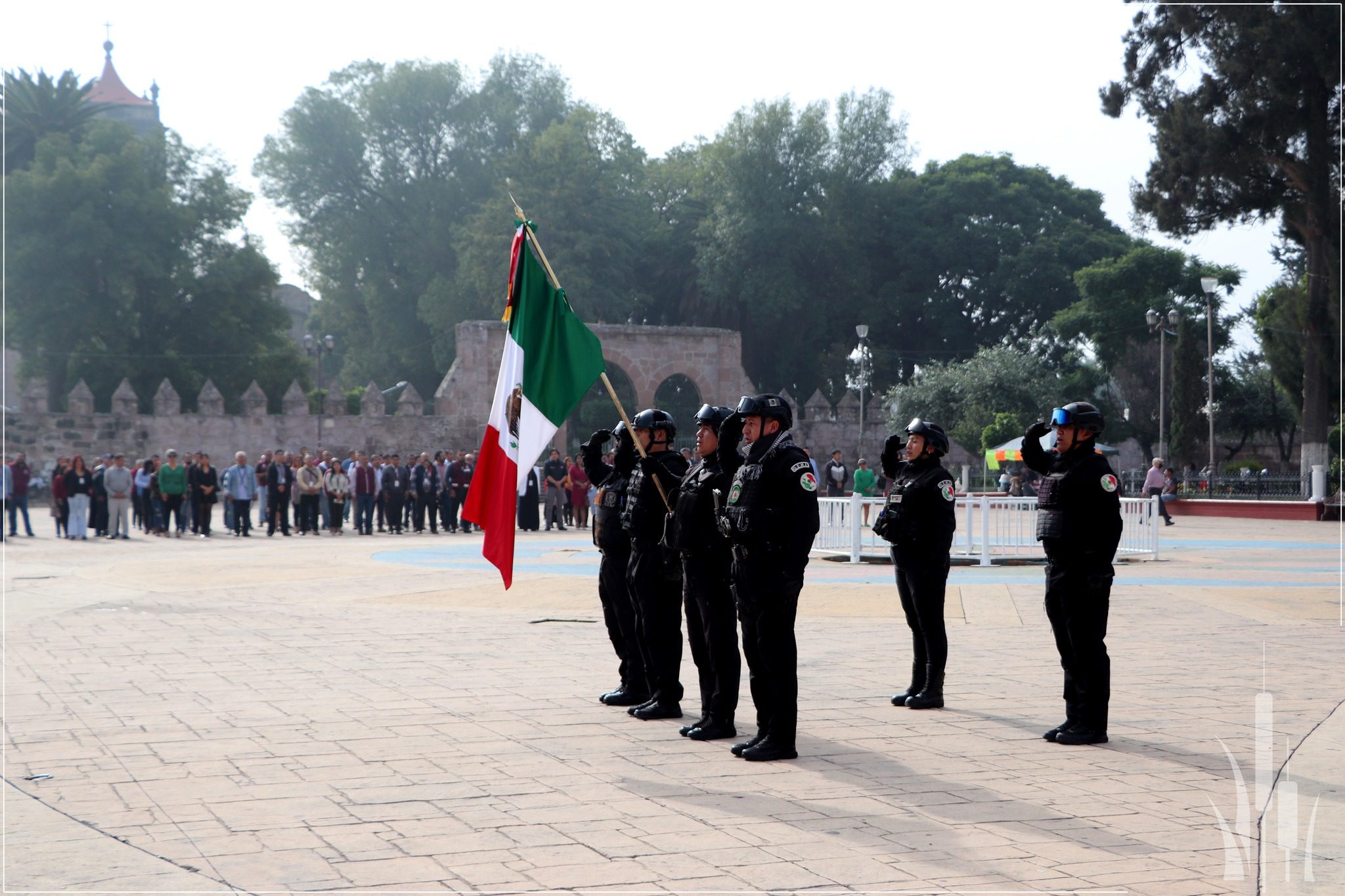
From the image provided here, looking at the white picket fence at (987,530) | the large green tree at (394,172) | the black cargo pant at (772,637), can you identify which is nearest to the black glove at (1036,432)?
the black cargo pant at (772,637)

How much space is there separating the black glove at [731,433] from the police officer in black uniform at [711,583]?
14 centimetres

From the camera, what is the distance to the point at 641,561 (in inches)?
307

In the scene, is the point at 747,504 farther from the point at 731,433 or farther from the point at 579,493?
the point at 579,493

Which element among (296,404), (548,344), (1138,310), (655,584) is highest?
(1138,310)

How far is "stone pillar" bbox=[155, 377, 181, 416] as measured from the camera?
4391 centimetres

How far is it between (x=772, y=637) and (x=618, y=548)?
1.92 metres

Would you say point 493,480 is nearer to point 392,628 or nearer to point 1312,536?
point 392,628

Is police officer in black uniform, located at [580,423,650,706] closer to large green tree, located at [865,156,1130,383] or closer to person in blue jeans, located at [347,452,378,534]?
person in blue jeans, located at [347,452,378,534]

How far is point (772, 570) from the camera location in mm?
6617

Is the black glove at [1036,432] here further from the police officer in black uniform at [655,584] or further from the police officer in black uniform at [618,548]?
the police officer in black uniform at [618,548]

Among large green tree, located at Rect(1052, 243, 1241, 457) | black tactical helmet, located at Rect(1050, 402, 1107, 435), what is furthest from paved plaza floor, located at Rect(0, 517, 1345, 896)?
large green tree, located at Rect(1052, 243, 1241, 457)

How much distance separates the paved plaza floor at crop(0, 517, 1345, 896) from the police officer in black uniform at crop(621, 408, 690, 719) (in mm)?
317

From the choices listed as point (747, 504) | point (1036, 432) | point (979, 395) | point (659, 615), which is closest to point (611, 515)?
point (659, 615)

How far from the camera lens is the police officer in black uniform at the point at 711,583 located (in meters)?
7.09
